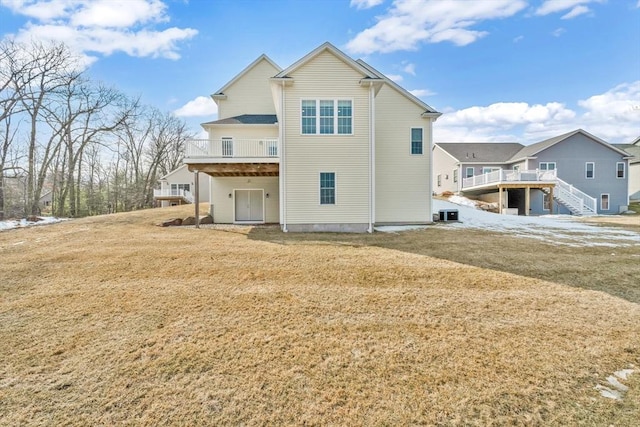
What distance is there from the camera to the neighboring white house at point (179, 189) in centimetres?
3053

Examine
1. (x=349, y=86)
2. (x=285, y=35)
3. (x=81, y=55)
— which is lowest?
(x=349, y=86)

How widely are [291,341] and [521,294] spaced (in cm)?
449

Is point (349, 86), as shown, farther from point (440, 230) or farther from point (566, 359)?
point (566, 359)

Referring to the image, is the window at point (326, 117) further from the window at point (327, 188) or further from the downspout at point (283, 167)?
the window at point (327, 188)

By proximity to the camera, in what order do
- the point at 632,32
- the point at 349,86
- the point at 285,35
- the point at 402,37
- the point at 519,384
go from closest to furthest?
the point at 519,384
the point at 349,86
the point at 285,35
the point at 632,32
the point at 402,37

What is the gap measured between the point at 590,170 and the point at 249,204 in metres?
27.5

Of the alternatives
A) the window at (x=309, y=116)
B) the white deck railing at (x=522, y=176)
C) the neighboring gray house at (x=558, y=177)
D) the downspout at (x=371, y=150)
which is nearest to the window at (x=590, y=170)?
the neighboring gray house at (x=558, y=177)

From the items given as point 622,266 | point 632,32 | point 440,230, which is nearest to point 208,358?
point 622,266

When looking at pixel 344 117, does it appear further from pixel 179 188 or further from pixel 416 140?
pixel 179 188

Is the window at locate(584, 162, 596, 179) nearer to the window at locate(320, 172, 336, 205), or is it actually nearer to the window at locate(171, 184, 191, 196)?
the window at locate(320, 172, 336, 205)

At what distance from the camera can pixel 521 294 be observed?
5605 millimetres

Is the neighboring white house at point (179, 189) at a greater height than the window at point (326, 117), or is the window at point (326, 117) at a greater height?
the window at point (326, 117)

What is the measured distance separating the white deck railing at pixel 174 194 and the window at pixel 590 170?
36316 millimetres

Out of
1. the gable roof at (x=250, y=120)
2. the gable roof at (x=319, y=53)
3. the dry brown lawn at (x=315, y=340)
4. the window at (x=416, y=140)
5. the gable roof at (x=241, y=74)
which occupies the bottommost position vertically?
the dry brown lawn at (x=315, y=340)
